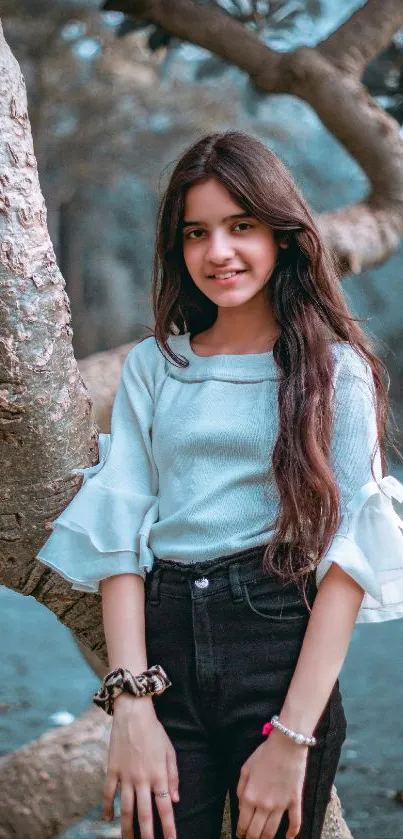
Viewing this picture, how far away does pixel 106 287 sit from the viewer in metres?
4.08

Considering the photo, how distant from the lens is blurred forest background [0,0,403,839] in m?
3.41

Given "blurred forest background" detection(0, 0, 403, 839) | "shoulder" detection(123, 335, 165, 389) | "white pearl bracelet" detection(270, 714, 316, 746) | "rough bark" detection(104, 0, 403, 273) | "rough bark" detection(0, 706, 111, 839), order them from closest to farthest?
1. "white pearl bracelet" detection(270, 714, 316, 746)
2. "shoulder" detection(123, 335, 165, 389)
3. "rough bark" detection(0, 706, 111, 839)
4. "rough bark" detection(104, 0, 403, 273)
5. "blurred forest background" detection(0, 0, 403, 839)

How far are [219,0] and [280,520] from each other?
2.79 m

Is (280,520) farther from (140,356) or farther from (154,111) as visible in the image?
(154,111)

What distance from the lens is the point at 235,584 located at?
104 cm

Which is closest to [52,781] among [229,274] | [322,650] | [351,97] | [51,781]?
[51,781]

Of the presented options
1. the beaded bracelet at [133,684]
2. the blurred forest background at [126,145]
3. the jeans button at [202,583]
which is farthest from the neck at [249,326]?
the blurred forest background at [126,145]

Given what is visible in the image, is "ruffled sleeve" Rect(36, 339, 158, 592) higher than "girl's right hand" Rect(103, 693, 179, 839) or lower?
higher

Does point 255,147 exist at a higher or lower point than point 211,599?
higher

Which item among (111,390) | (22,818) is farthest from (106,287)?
(22,818)

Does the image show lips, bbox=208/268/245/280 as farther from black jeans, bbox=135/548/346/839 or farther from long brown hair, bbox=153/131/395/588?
black jeans, bbox=135/548/346/839

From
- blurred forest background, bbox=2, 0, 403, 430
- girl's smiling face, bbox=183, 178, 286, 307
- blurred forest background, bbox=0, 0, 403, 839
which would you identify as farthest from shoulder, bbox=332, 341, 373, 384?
blurred forest background, bbox=2, 0, 403, 430

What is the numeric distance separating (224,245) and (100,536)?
375mm

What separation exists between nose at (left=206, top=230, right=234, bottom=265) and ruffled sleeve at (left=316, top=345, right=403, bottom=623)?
18 centimetres
